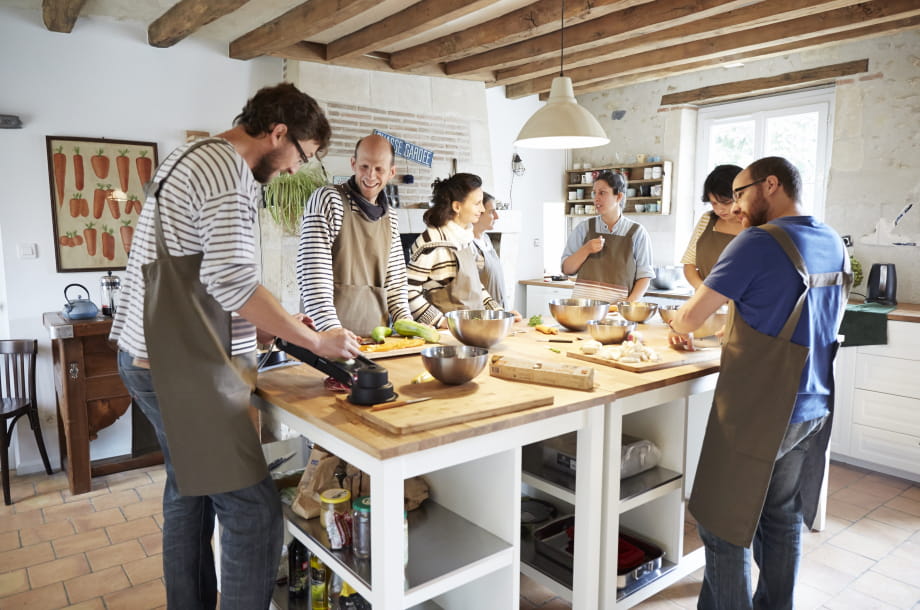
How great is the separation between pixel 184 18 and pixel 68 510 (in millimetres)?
2803

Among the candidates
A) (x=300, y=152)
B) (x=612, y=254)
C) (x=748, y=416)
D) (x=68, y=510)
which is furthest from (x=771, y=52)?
(x=68, y=510)

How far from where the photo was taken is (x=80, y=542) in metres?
Answer: 2.99

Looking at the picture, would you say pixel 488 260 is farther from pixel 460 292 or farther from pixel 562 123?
pixel 562 123

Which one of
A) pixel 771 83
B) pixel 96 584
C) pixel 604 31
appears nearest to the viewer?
pixel 96 584

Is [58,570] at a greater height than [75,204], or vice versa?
[75,204]

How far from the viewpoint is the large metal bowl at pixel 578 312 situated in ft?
8.97

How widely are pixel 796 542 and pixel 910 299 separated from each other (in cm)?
319

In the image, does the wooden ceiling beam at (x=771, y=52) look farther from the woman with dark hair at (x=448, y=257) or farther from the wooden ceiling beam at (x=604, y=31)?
the woman with dark hair at (x=448, y=257)

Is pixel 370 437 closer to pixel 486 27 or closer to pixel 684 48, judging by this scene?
pixel 486 27

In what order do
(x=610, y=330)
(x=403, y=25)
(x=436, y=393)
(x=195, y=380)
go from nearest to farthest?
(x=195, y=380), (x=436, y=393), (x=610, y=330), (x=403, y=25)

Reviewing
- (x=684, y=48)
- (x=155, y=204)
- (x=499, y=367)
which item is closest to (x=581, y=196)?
(x=684, y=48)

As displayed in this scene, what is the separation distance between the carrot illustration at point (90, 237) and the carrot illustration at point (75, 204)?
0.30 feet

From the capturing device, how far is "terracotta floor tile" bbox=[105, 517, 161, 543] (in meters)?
3.05

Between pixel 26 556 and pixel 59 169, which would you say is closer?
pixel 26 556
